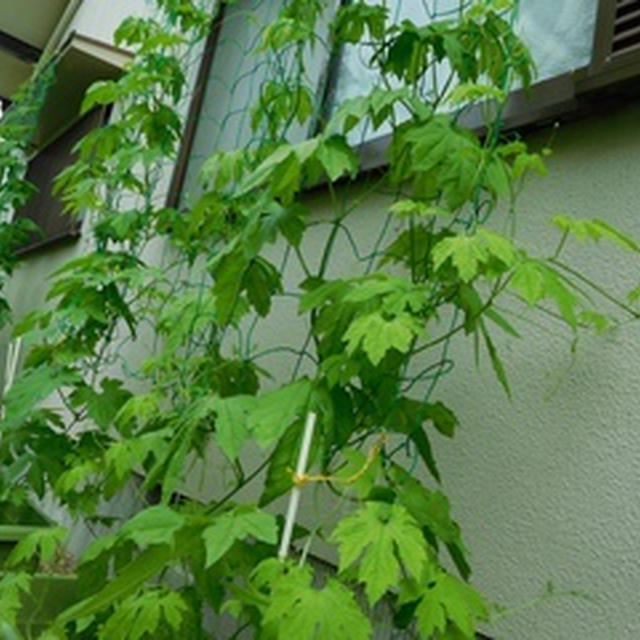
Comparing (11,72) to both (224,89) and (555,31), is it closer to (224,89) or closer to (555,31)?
(224,89)

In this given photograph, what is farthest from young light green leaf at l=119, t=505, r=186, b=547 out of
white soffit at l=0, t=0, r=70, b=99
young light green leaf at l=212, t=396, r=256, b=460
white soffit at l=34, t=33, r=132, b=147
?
white soffit at l=0, t=0, r=70, b=99

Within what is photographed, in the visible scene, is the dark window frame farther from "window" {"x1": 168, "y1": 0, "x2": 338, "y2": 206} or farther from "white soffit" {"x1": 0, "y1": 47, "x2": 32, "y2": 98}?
"window" {"x1": 168, "y1": 0, "x2": 338, "y2": 206}

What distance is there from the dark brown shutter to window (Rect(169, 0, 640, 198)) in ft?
4.77

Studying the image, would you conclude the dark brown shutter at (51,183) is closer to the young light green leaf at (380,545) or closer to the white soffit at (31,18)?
the white soffit at (31,18)

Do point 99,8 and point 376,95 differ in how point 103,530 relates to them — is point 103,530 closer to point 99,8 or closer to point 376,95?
point 376,95

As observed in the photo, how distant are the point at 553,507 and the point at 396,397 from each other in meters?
0.36

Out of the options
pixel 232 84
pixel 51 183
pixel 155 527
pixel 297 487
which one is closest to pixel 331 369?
pixel 297 487

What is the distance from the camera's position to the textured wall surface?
3.43 ft

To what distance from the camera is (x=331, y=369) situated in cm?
103

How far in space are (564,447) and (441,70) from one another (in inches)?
39.3

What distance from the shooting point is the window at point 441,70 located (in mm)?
1229

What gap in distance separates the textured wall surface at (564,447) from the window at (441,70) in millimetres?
80

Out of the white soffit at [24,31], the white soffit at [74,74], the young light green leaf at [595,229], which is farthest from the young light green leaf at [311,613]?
the white soffit at [24,31]

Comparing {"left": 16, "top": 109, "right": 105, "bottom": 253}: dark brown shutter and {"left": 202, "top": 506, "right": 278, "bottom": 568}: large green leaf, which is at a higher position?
{"left": 16, "top": 109, "right": 105, "bottom": 253}: dark brown shutter
